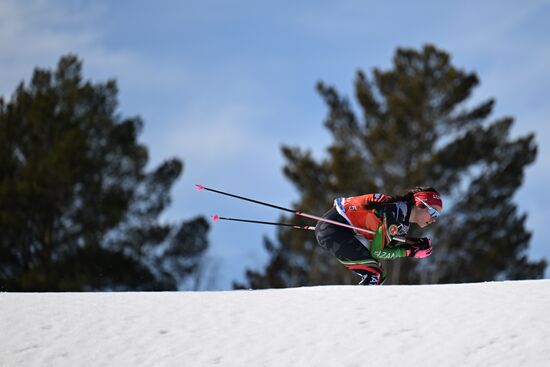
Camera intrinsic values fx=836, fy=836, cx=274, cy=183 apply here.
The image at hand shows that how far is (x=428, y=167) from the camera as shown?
22.2 meters

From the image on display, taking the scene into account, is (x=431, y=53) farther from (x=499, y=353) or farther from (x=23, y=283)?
(x=499, y=353)

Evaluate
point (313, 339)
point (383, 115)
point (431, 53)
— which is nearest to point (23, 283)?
point (383, 115)

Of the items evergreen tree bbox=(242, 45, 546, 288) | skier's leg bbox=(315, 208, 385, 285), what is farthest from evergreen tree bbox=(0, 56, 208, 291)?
skier's leg bbox=(315, 208, 385, 285)

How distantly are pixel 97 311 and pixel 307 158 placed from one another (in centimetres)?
1822

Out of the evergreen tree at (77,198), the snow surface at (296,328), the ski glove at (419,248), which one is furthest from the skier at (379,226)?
the evergreen tree at (77,198)

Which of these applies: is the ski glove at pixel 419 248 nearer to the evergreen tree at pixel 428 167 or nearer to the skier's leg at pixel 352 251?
the skier's leg at pixel 352 251

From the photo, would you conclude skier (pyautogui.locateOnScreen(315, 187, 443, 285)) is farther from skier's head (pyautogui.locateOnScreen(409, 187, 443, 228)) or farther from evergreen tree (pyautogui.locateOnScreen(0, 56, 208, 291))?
evergreen tree (pyautogui.locateOnScreen(0, 56, 208, 291))

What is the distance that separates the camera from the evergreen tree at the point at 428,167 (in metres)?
22.4

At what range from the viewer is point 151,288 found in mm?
21828

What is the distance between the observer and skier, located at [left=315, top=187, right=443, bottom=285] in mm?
7055

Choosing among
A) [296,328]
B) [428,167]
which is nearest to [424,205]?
[296,328]

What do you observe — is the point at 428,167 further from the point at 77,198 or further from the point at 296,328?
the point at 296,328

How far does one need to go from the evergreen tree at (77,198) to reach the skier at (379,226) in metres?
13.7

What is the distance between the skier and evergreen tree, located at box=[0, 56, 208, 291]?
1370cm
